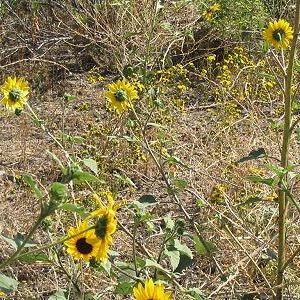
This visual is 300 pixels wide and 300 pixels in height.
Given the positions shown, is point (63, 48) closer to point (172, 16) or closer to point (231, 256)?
point (172, 16)

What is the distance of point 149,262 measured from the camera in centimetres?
144

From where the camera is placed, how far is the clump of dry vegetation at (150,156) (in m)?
1.56

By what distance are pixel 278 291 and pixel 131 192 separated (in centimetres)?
135

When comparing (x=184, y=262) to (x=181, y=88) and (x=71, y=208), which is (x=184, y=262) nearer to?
(x=71, y=208)

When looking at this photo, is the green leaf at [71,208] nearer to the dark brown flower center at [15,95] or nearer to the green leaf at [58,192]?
the green leaf at [58,192]

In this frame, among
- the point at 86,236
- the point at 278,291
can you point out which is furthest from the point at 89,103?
the point at 86,236

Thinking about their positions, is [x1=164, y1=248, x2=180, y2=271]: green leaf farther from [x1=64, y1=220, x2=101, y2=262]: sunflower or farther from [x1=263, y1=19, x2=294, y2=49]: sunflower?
[x1=263, y1=19, x2=294, y2=49]: sunflower

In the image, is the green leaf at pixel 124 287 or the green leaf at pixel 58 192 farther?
the green leaf at pixel 124 287

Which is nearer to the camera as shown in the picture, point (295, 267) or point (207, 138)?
point (295, 267)

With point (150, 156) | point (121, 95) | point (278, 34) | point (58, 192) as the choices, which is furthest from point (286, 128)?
point (150, 156)

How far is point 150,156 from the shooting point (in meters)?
2.95

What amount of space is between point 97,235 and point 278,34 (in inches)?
39.3

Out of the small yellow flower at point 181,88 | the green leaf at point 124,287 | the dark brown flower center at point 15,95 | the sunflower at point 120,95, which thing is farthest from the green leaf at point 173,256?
the small yellow flower at point 181,88

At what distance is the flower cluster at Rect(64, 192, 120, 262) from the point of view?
1.09 meters
